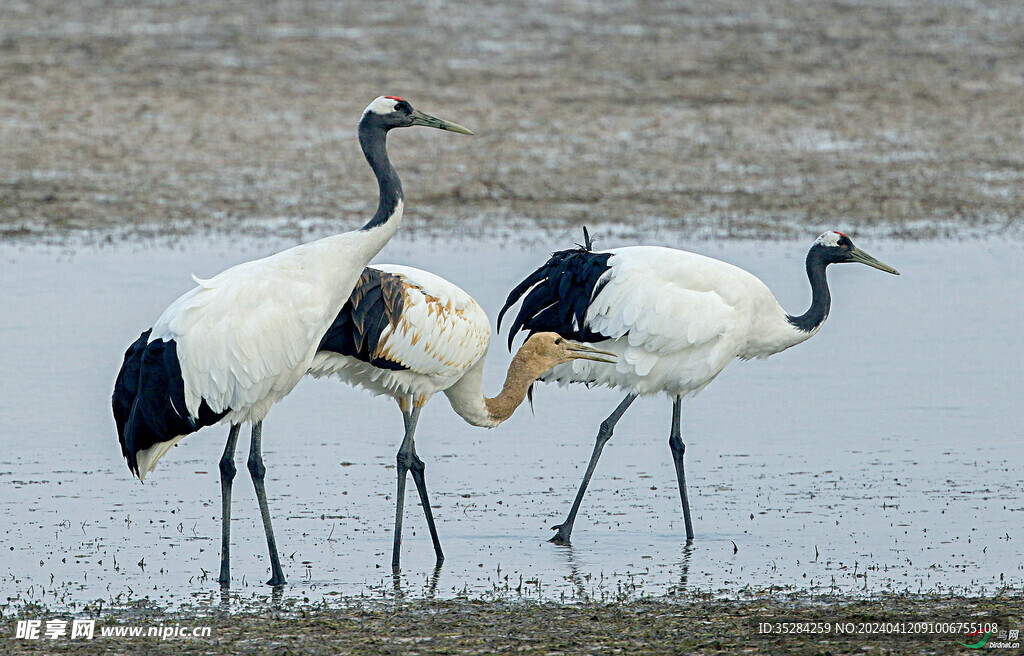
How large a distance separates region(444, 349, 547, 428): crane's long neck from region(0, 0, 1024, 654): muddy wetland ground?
480 millimetres

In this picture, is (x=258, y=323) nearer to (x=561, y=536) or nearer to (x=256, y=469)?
(x=256, y=469)

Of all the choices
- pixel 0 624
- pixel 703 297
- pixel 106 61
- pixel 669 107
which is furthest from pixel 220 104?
pixel 0 624

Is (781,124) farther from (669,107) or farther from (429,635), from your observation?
(429,635)

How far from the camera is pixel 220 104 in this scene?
1977cm

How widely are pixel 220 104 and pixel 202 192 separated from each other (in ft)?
11.7

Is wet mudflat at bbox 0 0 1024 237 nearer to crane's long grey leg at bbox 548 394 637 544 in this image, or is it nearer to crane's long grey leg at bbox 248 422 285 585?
crane's long grey leg at bbox 548 394 637 544

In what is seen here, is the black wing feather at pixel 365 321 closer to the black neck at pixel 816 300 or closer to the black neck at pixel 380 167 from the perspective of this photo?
the black neck at pixel 380 167

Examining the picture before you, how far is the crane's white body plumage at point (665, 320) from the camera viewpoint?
296 inches

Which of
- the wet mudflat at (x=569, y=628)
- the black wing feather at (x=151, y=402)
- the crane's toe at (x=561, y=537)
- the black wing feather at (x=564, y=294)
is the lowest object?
the wet mudflat at (x=569, y=628)

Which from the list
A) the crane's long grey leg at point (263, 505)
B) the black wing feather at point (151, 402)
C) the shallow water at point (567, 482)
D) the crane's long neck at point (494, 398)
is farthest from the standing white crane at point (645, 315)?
the black wing feather at point (151, 402)

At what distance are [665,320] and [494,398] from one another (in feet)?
3.01

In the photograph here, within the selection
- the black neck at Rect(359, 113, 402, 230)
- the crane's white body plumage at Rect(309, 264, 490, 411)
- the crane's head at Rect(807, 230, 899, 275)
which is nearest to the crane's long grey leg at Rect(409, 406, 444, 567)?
the crane's white body plumage at Rect(309, 264, 490, 411)

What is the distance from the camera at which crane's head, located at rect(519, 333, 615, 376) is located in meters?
7.28

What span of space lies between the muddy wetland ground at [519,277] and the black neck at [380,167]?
1.45m
